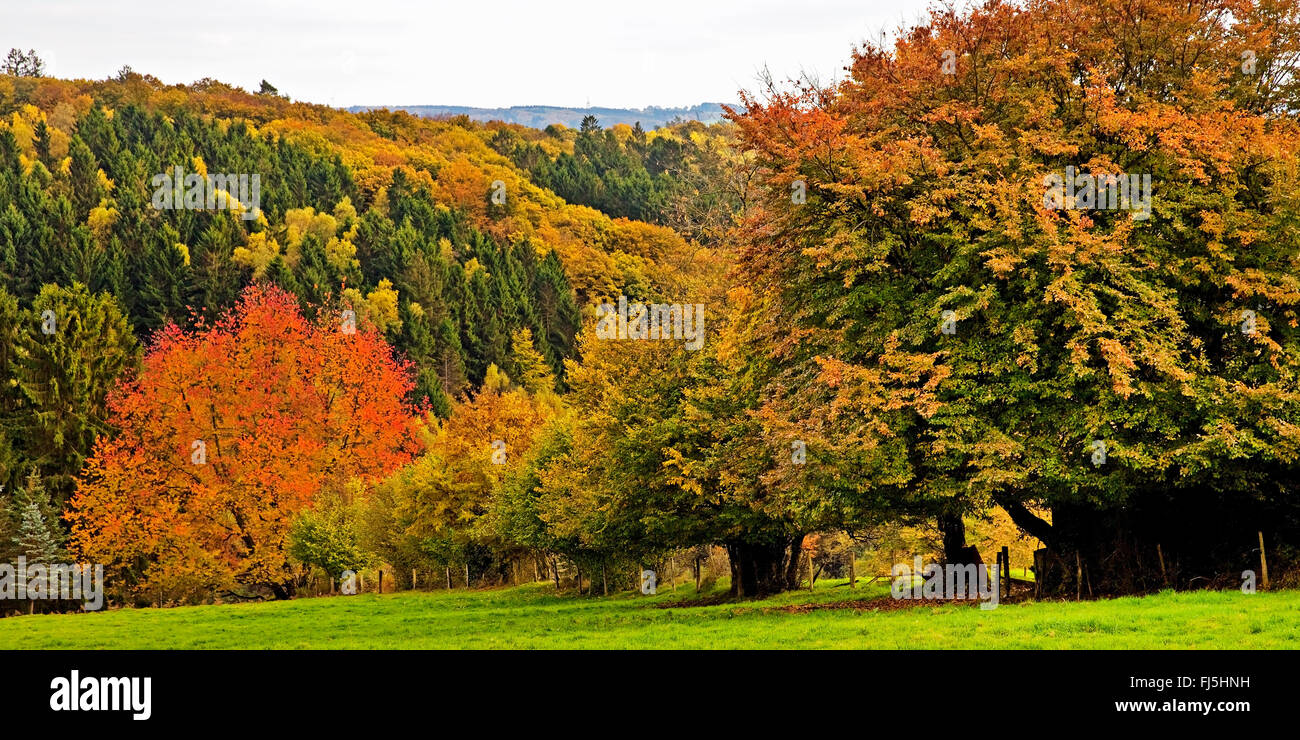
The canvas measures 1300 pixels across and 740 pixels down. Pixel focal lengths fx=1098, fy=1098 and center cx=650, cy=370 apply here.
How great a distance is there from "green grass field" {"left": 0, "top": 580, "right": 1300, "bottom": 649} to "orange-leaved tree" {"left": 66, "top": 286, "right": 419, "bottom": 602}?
24.4ft

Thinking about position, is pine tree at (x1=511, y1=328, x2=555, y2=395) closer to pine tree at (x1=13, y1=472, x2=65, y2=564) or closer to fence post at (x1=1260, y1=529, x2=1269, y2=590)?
pine tree at (x1=13, y1=472, x2=65, y2=564)

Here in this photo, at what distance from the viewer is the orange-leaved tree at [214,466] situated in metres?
46.8

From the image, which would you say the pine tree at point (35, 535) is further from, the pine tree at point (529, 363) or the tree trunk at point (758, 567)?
the pine tree at point (529, 363)

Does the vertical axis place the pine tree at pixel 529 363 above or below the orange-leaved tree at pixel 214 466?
above

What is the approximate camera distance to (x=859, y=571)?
166 ft

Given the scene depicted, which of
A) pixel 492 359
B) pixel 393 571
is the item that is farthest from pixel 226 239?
pixel 393 571

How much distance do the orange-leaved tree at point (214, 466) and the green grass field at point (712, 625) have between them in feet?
24.4

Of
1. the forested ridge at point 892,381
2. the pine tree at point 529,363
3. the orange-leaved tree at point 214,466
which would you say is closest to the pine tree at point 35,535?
the forested ridge at point 892,381

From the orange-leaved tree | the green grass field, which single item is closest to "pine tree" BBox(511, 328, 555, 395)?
the orange-leaved tree

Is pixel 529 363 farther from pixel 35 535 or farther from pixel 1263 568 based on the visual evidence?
pixel 1263 568

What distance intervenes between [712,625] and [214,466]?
1300 inches

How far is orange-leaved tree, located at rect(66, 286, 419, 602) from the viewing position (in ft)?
153

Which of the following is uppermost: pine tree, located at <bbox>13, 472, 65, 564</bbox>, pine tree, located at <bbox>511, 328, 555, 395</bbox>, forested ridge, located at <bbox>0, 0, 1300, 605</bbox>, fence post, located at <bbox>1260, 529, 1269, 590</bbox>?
pine tree, located at <bbox>511, 328, 555, 395</bbox>

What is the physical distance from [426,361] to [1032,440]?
339 ft
